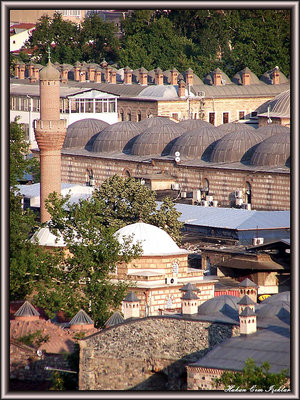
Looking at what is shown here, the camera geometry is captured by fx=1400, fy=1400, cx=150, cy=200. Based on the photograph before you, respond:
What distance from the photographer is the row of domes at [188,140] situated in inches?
2319

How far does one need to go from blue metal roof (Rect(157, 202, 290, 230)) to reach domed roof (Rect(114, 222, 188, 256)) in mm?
7477

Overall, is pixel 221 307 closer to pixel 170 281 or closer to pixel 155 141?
pixel 170 281

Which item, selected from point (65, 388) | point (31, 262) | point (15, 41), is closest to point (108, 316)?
point (31, 262)

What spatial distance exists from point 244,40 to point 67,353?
69717 mm

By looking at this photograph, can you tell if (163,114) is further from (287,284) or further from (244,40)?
(287,284)

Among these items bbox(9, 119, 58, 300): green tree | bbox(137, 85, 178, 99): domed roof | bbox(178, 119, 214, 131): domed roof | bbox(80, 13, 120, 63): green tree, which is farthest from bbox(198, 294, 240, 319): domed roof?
bbox(80, 13, 120, 63): green tree

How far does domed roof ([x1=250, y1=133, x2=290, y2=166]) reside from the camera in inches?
2276

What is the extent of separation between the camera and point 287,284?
4303 centimetres

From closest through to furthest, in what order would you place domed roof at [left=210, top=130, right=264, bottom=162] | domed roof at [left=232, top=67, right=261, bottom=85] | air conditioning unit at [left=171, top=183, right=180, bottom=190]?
domed roof at [left=210, top=130, right=264, bottom=162]
air conditioning unit at [left=171, top=183, right=180, bottom=190]
domed roof at [left=232, top=67, right=261, bottom=85]

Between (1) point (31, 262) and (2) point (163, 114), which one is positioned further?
(2) point (163, 114)

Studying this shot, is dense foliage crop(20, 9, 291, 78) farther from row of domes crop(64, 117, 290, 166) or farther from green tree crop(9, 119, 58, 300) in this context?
green tree crop(9, 119, 58, 300)

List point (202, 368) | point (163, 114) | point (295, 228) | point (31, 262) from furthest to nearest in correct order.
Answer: point (163, 114) < point (31, 262) < point (202, 368) < point (295, 228)

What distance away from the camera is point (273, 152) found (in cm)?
5816

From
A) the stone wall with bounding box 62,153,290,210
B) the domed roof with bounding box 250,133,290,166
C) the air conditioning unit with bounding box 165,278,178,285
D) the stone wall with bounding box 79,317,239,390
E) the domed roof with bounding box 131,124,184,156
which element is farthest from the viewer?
the domed roof with bounding box 131,124,184,156
